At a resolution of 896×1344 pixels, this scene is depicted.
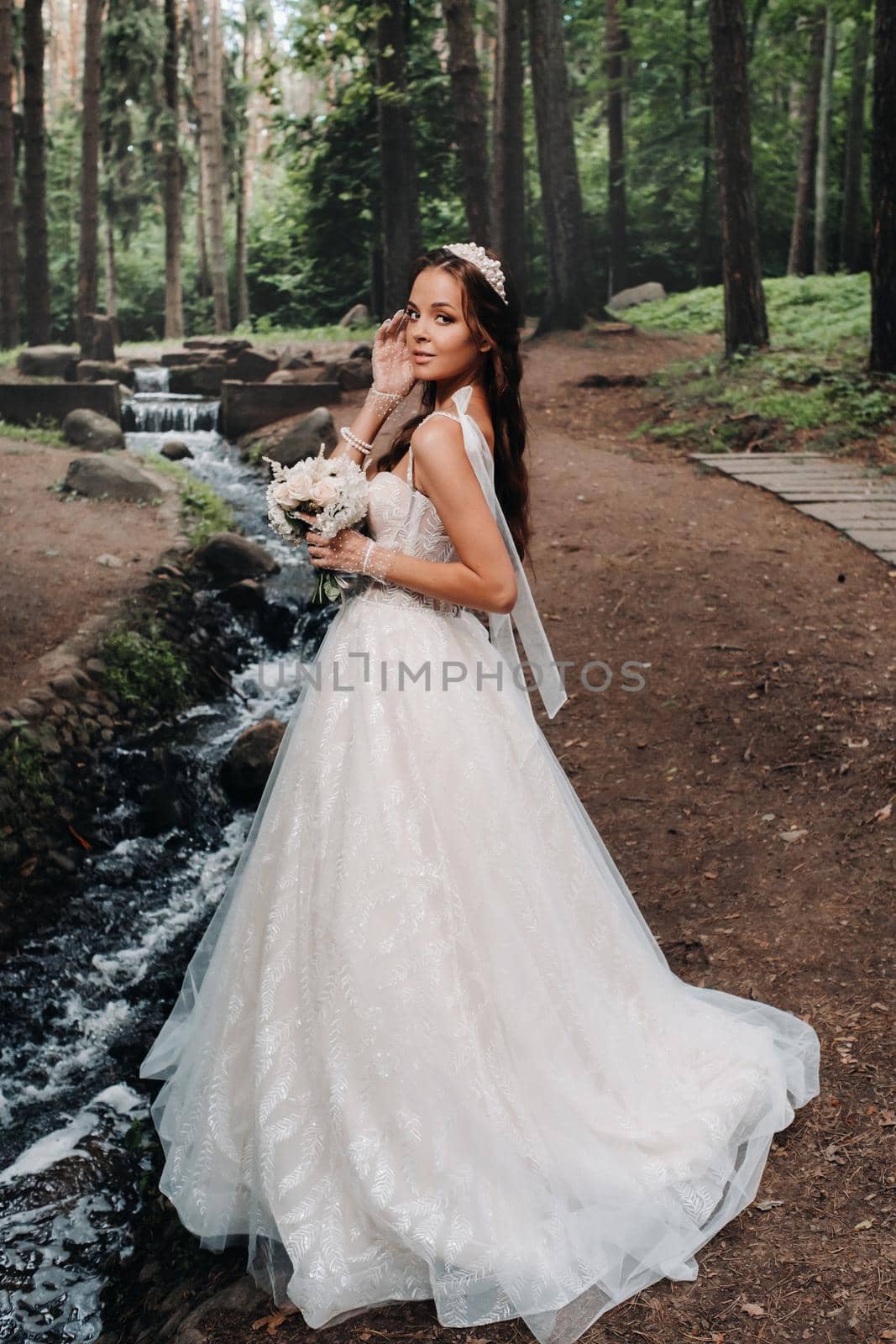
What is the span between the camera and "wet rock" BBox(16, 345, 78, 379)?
15461 millimetres

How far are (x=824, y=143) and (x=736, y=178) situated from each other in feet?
28.9

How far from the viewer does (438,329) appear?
2795 mm

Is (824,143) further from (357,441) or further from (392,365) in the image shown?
(357,441)

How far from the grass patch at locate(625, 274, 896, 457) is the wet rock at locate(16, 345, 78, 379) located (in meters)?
8.26

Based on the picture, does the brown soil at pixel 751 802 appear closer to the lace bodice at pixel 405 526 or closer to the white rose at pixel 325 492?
the lace bodice at pixel 405 526

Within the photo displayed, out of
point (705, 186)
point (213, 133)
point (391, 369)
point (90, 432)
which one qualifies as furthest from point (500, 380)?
point (213, 133)

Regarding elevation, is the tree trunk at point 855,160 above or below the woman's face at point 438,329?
above

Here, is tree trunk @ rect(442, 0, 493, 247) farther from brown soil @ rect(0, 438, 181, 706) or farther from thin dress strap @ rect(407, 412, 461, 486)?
thin dress strap @ rect(407, 412, 461, 486)

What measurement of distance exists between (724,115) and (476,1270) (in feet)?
38.5

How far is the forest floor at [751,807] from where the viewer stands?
2.50m

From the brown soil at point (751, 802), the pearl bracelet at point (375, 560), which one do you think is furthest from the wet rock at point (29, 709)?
the pearl bracelet at point (375, 560)

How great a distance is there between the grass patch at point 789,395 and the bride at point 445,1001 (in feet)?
24.0

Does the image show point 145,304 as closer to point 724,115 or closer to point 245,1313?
point 724,115

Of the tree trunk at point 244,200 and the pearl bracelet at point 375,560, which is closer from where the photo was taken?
the pearl bracelet at point 375,560
